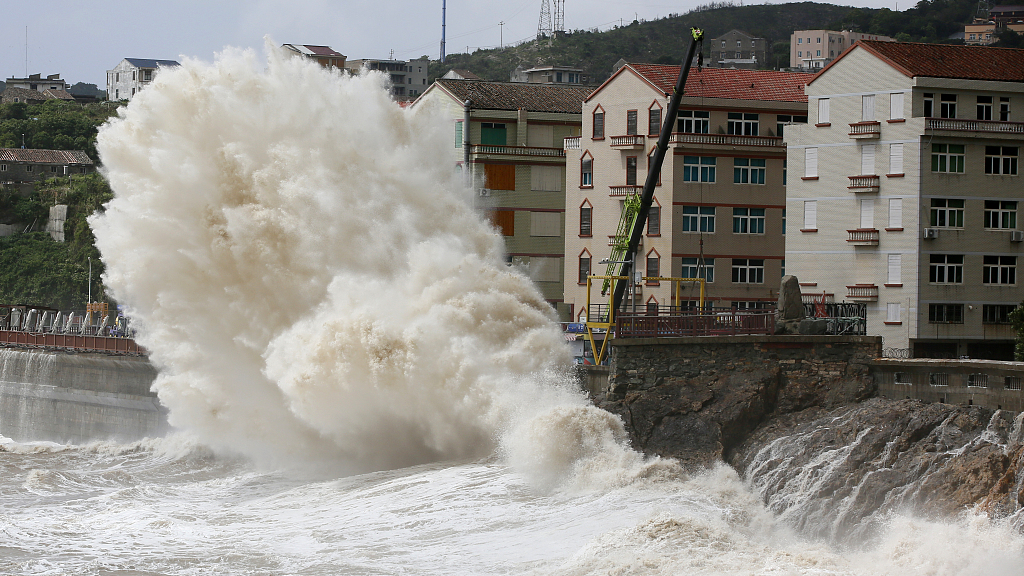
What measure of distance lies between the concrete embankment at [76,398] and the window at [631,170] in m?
23.3

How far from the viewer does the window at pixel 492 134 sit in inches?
2451

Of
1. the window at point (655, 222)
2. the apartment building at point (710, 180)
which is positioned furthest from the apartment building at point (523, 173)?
the window at point (655, 222)

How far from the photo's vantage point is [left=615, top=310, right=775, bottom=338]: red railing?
118ft

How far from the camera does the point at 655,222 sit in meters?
53.4

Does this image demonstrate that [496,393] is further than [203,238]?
No

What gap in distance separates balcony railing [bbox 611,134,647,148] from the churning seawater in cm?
1073

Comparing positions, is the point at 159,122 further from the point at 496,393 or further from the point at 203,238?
the point at 496,393

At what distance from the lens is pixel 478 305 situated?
37.2 metres

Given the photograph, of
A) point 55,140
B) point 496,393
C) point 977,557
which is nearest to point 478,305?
point 496,393

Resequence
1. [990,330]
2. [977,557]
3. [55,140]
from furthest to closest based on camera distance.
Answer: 1. [55,140]
2. [990,330]
3. [977,557]

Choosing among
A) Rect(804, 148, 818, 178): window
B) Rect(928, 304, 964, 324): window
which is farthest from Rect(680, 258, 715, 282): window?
Rect(928, 304, 964, 324): window

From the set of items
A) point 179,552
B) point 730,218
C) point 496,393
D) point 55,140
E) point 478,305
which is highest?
point 55,140

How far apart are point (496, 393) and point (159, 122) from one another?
16451mm

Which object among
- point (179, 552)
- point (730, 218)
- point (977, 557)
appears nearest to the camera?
point (977, 557)
